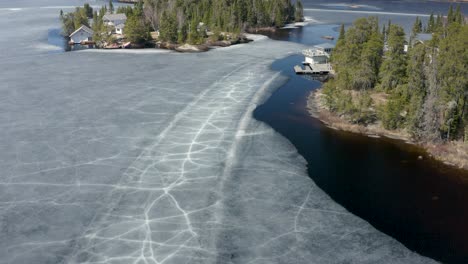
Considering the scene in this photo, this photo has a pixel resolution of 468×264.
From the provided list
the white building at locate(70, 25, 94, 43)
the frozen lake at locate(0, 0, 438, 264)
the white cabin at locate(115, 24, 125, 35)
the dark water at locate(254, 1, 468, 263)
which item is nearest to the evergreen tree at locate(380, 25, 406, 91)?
the dark water at locate(254, 1, 468, 263)

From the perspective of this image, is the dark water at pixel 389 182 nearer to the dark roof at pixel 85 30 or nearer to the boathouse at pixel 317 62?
the boathouse at pixel 317 62

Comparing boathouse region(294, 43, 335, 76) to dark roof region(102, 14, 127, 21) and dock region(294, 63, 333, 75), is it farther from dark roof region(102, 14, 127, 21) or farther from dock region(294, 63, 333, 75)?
dark roof region(102, 14, 127, 21)

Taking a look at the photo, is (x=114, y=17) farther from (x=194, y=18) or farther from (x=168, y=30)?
(x=168, y=30)

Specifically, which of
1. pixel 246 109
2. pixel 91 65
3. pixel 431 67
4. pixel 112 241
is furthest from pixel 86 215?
pixel 91 65

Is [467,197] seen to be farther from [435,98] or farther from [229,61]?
[229,61]

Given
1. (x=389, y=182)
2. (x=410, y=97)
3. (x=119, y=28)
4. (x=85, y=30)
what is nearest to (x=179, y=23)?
(x=119, y=28)

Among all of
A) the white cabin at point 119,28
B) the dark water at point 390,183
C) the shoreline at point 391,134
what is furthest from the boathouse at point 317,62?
the white cabin at point 119,28
